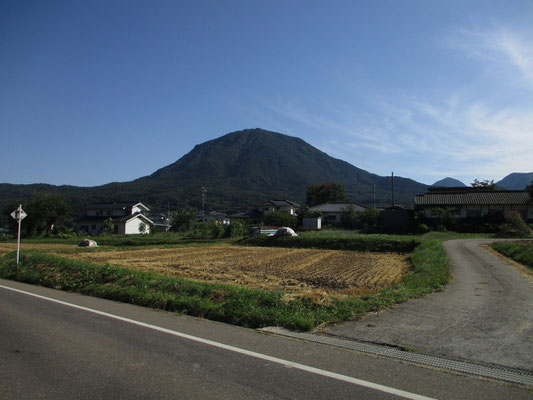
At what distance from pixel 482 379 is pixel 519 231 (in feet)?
93.3

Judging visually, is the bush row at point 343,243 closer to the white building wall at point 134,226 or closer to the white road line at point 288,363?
the white road line at point 288,363

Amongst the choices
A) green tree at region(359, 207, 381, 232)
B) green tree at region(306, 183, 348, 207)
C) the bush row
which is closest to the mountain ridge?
green tree at region(306, 183, 348, 207)

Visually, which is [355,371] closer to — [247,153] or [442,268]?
[442,268]

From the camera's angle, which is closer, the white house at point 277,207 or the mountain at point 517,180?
the white house at point 277,207

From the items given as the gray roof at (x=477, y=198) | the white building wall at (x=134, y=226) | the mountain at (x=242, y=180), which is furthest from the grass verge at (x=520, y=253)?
the mountain at (x=242, y=180)

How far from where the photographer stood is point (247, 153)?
7052 inches

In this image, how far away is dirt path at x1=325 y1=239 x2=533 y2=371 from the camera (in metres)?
4.35

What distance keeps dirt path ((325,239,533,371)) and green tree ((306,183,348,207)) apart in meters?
66.4

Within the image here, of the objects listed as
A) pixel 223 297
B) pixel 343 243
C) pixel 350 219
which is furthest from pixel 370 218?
pixel 223 297

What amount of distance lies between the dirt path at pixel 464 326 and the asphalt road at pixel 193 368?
0.79m

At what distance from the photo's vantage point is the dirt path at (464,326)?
4.35m

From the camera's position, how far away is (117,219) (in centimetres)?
5512

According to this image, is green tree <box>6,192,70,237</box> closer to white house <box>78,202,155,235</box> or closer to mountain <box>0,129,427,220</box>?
white house <box>78,202,155,235</box>

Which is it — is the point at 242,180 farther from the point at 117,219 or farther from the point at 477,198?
the point at 477,198
